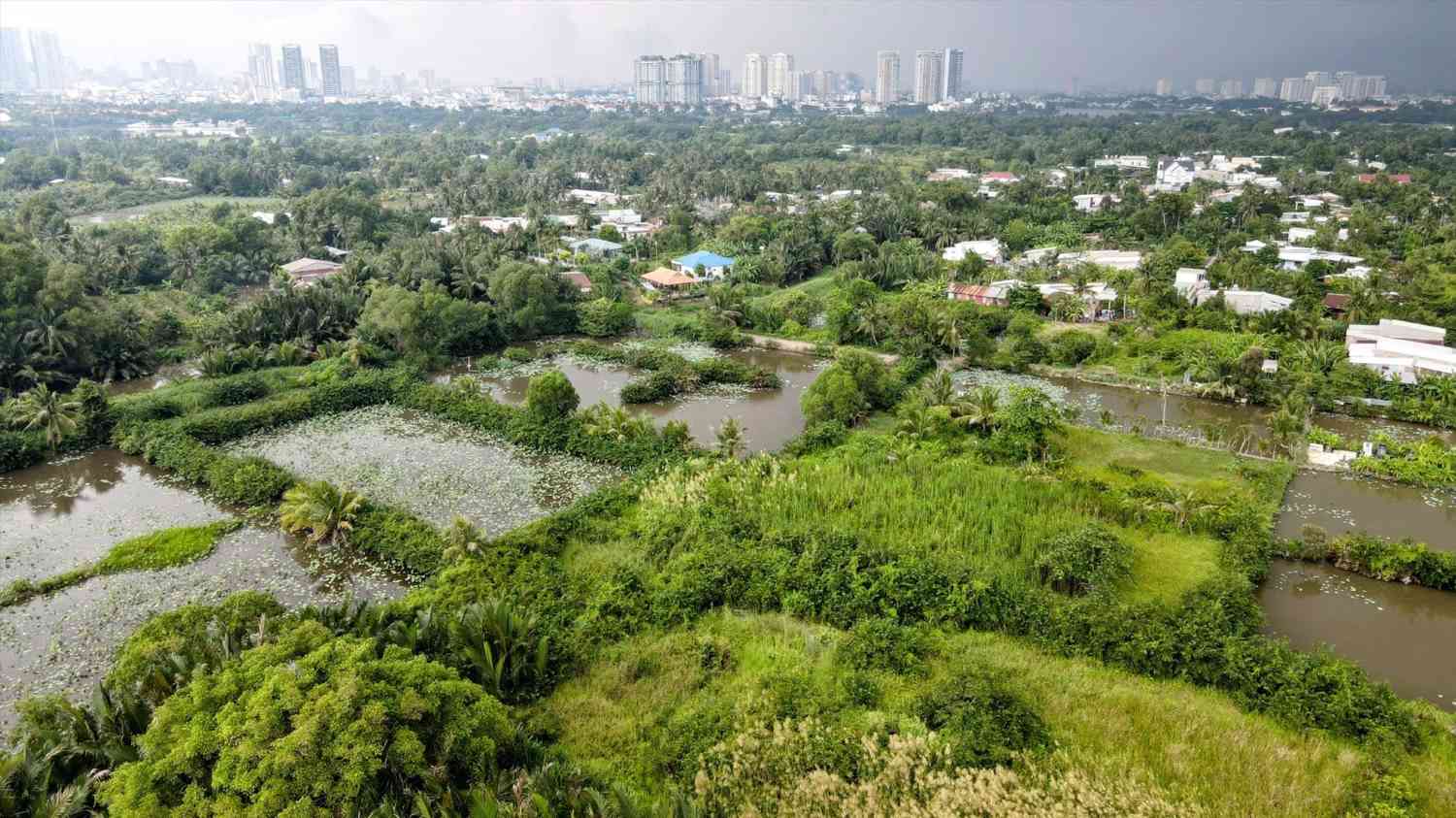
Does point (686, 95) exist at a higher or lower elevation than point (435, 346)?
higher

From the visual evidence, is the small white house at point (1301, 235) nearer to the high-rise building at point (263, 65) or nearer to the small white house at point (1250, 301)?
the small white house at point (1250, 301)

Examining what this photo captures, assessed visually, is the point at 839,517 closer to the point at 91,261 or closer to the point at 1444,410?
the point at 1444,410

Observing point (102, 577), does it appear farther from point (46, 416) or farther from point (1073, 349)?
point (1073, 349)


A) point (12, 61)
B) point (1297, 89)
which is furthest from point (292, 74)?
point (1297, 89)

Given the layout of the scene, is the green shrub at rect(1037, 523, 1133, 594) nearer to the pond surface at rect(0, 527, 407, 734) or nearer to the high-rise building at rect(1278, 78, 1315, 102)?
the pond surface at rect(0, 527, 407, 734)

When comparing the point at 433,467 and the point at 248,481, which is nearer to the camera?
the point at 248,481

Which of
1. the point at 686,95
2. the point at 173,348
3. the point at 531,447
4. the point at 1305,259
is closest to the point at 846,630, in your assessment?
the point at 531,447

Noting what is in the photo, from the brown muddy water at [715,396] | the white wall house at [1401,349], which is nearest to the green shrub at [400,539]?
A: the brown muddy water at [715,396]
